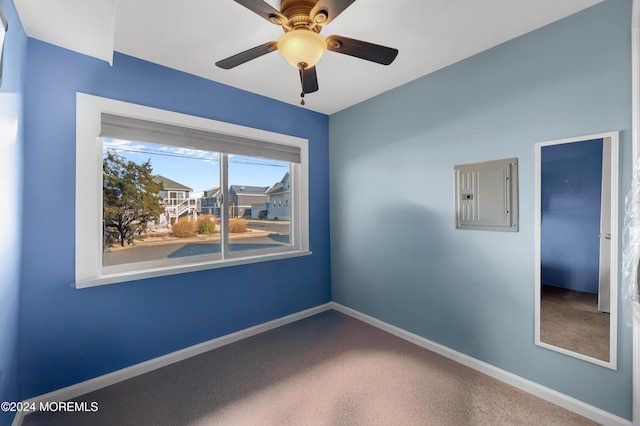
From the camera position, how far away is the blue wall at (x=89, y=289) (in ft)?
5.48

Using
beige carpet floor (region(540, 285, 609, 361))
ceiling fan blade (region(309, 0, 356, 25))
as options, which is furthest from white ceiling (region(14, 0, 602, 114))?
beige carpet floor (region(540, 285, 609, 361))

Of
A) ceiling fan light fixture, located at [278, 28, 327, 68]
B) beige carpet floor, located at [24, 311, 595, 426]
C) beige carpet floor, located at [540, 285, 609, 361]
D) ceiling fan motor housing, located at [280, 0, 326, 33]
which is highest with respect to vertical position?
ceiling fan motor housing, located at [280, 0, 326, 33]

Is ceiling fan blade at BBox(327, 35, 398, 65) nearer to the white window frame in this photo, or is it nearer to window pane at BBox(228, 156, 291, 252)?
the white window frame

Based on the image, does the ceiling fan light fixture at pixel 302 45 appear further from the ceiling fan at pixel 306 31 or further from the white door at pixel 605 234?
the white door at pixel 605 234

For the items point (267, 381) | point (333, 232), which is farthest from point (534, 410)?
point (333, 232)

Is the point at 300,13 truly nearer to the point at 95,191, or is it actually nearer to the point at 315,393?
the point at 95,191

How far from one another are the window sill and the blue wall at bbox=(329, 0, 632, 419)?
920mm

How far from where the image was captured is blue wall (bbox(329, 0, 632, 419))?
153 cm

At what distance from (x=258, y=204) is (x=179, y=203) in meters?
0.76

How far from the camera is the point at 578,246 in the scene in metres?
1.64

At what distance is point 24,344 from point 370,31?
289 cm

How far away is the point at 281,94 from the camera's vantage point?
2652 millimetres

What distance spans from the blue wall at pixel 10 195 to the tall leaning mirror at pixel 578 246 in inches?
115

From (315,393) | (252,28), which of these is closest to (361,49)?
(252,28)
